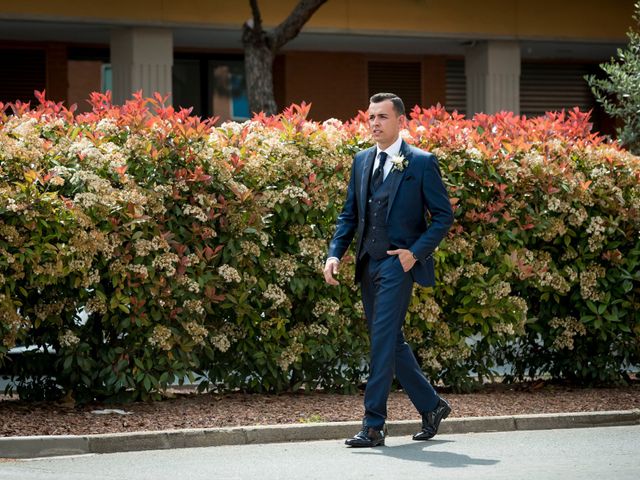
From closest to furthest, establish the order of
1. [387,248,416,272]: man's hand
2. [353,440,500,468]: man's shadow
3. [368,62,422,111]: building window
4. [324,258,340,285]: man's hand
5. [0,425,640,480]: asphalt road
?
[0,425,640,480]: asphalt road → [353,440,500,468]: man's shadow → [387,248,416,272]: man's hand → [324,258,340,285]: man's hand → [368,62,422,111]: building window

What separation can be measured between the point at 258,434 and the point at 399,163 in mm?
2088

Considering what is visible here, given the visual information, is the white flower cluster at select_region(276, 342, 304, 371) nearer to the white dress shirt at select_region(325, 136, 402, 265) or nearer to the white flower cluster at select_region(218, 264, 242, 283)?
the white flower cluster at select_region(218, 264, 242, 283)

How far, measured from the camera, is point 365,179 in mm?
8812

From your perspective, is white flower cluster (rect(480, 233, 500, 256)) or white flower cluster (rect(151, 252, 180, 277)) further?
white flower cluster (rect(480, 233, 500, 256))

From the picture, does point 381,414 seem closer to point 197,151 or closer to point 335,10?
point 197,151

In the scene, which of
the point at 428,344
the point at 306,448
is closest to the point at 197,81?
the point at 428,344

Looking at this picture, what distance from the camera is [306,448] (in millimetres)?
8781

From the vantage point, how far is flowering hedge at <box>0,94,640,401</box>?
9695 mm

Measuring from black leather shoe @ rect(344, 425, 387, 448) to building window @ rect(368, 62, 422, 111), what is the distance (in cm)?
2081

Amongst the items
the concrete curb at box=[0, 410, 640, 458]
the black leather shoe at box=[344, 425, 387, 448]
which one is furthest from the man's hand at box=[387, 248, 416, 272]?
the concrete curb at box=[0, 410, 640, 458]

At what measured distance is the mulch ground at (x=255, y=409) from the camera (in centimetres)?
927

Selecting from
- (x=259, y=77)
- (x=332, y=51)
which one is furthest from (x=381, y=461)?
(x=332, y=51)

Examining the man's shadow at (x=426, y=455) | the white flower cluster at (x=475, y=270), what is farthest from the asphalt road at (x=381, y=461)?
the white flower cluster at (x=475, y=270)

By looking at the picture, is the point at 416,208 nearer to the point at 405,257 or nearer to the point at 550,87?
the point at 405,257
